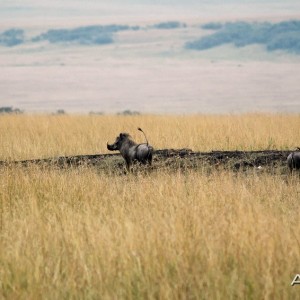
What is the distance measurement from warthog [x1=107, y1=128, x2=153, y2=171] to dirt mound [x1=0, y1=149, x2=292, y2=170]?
0.99 feet

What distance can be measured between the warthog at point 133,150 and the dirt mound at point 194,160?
0.99ft

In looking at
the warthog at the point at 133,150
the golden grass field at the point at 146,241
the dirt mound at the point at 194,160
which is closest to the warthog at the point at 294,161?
the dirt mound at the point at 194,160

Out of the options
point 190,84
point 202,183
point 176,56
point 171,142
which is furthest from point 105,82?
point 202,183

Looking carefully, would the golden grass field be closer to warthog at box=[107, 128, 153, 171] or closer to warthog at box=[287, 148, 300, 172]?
warthog at box=[287, 148, 300, 172]

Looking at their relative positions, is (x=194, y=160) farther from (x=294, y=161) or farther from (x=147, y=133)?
(x=147, y=133)

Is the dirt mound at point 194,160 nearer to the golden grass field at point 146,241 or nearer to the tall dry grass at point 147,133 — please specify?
the tall dry grass at point 147,133

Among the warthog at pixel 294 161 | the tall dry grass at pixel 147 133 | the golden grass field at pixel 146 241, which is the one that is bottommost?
the tall dry grass at pixel 147 133

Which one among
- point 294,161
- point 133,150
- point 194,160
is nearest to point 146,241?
point 294,161

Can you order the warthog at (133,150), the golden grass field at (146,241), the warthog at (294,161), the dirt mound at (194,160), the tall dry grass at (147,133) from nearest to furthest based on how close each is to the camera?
1. the golden grass field at (146,241)
2. the warthog at (294,161)
3. the warthog at (133,150)
4. the dirt mound at (194,160)
5. the tall dry grass at (147,133)

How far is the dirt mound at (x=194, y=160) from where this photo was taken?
12.5 metres

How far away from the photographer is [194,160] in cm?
1308

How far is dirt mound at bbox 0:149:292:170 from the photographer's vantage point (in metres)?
12.5

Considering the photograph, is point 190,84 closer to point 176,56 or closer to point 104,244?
point 176,56

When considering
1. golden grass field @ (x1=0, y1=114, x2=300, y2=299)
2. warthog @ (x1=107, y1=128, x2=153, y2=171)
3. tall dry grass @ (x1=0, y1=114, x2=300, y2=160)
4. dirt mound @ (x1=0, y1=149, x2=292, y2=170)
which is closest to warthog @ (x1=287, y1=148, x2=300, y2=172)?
dirt mound @ (x1=0, y1=149, x2=292, y2=170)
